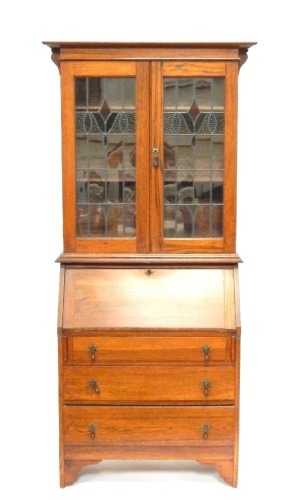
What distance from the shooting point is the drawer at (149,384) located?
422 cm

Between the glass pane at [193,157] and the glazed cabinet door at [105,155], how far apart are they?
0.14m

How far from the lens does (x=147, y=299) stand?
425 centimetres

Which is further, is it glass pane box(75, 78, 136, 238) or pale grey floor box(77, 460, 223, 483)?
pale grey floor box(77, 460, 223, 483)

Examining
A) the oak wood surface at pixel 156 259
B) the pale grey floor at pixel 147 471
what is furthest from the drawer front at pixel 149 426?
the oak wood surface at pixel 156 259

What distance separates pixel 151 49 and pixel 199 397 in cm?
196

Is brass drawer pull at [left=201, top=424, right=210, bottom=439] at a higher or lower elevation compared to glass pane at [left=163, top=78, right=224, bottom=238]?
lower

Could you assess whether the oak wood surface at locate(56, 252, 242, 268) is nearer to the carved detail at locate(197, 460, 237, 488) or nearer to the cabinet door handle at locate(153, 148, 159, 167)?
the cabinet door handle at locate(153, 148, 159, 167)

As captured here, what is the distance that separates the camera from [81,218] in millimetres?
4340

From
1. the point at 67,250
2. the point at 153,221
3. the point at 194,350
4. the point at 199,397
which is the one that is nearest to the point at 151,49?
the point at 153,221

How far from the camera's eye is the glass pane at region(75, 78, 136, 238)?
4242 mm

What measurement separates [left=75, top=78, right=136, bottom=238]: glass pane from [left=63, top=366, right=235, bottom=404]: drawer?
785 mm

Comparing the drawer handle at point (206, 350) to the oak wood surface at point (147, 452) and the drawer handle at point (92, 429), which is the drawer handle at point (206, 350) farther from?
the drawer handle at point (92, 429)

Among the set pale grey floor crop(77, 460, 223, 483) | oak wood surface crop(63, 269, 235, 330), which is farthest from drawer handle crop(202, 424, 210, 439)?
oak wood surface crop(63, 269, 235, 330)

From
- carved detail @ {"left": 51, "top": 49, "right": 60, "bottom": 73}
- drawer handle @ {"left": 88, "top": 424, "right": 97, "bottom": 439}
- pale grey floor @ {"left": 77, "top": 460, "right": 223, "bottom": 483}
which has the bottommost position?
pale grey floor @ {"left": 77, "top": 460, "right": 223, "bottom": 483}
